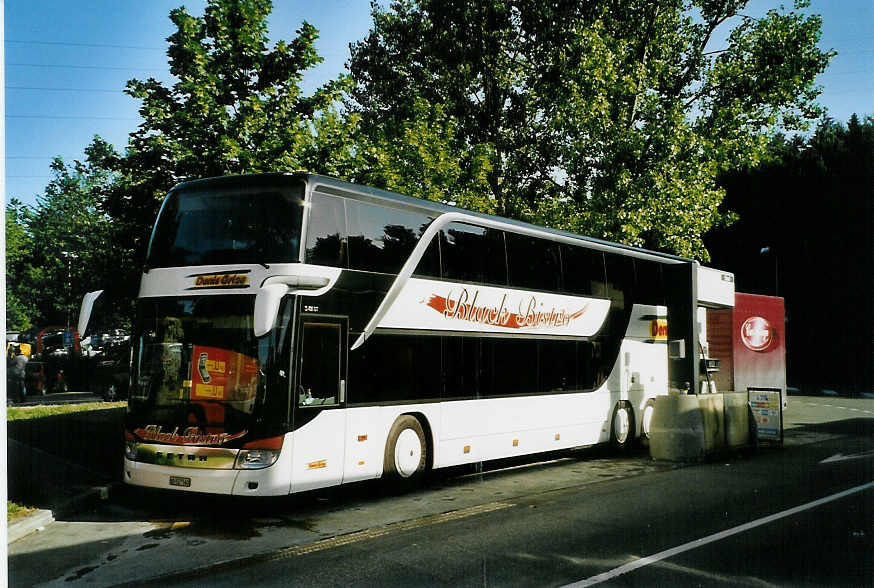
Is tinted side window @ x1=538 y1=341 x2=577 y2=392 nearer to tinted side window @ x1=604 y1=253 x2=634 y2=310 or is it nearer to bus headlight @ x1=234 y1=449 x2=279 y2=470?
tinted side window @ x1=604 y1=253 x2=634 y2=310

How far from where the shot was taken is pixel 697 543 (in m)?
8.29

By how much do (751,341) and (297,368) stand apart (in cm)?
1854

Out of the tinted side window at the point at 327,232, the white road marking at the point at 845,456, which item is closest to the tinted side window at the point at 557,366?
the white road marking at the point at 845,456

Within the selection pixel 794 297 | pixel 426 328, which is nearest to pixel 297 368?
pixel 426 328

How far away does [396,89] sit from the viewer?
32250 millimetres

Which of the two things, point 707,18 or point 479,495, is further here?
point 707,18

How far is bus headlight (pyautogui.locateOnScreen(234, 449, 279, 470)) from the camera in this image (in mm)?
9617

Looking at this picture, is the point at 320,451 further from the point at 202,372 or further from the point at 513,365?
the point at 513,365

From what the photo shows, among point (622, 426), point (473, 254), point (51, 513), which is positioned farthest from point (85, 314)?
point (622, 426)

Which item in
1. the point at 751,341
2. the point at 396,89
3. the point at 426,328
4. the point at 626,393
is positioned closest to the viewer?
the point at 426,328

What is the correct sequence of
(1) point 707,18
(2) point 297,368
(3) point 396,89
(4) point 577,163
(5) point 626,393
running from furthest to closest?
(3) point 396,89
(1) point 707,18
(4) point 577,163
(5) point 626,393
(2) point 297,368

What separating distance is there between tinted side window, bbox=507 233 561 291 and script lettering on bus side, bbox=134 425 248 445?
5.98 m

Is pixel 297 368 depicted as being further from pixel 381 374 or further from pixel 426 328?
pixel 426 328

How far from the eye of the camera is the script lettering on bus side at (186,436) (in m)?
9.73
